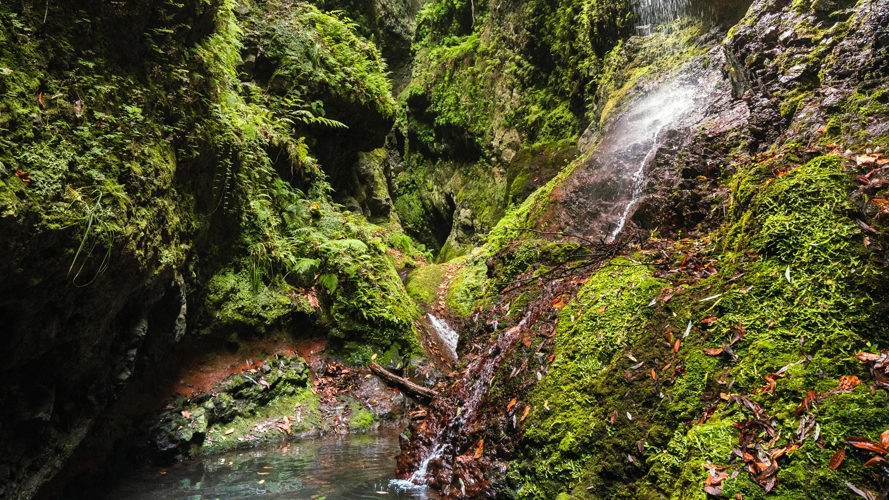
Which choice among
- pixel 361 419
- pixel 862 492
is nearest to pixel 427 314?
pixel 361 419

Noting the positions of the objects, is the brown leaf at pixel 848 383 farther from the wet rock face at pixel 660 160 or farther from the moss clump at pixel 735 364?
the wet rock face at pixel 660 160

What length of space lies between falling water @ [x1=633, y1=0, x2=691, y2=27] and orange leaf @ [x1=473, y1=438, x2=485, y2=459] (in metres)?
11.0

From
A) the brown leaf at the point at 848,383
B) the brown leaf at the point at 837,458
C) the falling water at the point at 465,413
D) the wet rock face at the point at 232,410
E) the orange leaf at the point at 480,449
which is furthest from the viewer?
the wet rock face at the point at 232,410

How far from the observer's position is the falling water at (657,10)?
36.4ft

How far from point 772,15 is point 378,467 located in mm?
7548

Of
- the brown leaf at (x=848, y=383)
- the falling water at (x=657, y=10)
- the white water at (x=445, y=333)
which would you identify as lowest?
the white water at (x=445, y=333)

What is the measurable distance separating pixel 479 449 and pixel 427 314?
696 cm

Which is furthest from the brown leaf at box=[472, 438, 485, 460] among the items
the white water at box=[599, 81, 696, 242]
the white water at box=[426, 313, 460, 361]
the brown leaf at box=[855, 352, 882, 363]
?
the white water at box=[426, 313, 460, 361]

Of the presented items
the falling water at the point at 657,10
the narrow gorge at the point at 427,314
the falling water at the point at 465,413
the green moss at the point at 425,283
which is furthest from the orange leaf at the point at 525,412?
the falling water at the point at 657,10

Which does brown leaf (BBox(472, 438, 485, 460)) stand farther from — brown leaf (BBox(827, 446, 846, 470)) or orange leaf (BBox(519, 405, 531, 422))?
brown leaf (BBox(827, 446, 846, 470))

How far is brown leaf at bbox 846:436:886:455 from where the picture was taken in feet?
6.45

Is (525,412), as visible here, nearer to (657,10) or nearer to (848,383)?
(848,383)

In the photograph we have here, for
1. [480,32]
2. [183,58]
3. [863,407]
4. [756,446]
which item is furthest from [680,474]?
[480,32]

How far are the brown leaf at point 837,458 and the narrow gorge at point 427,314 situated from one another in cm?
2
